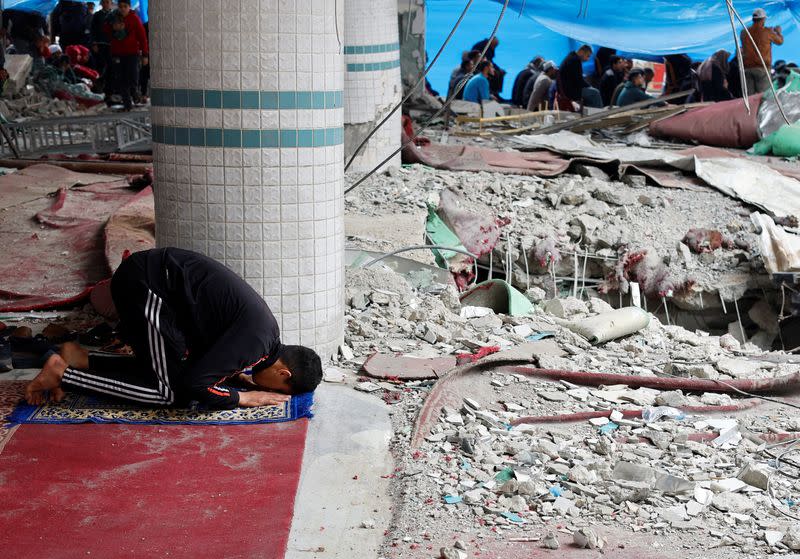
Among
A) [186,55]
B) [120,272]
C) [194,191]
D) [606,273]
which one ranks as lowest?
[606,273]

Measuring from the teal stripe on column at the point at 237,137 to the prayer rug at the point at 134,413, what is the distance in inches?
50.0

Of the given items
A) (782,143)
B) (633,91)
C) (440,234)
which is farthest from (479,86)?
(440,234)

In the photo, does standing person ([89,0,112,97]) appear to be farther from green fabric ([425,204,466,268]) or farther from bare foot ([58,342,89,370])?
bare foot ([58,342,89,370])

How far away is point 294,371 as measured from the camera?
4.31 meters

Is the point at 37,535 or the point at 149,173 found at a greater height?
the point at 149,173

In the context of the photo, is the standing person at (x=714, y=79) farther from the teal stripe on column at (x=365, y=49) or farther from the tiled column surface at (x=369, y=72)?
the teal stripe on column at (x=365, y=49)

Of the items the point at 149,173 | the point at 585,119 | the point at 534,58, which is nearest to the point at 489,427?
the point at 149,173

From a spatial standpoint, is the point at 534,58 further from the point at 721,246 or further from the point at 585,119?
the point at 721,246

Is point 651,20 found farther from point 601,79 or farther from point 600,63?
point 600,63

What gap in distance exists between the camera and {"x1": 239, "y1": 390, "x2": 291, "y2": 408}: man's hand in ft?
14.0

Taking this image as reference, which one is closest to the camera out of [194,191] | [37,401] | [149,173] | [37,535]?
[37,535]

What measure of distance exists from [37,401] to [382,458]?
1.64 meters

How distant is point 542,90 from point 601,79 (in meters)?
1.62

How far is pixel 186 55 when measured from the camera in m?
4.36
